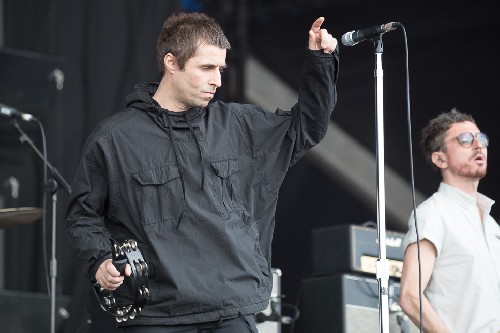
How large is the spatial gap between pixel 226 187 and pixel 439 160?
1.79 meters

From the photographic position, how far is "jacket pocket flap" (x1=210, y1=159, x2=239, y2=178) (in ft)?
10.7

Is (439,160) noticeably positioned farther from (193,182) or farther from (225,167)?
(193,182)

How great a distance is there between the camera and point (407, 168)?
6816 millimetres

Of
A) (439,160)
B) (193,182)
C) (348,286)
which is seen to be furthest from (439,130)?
(193,182)

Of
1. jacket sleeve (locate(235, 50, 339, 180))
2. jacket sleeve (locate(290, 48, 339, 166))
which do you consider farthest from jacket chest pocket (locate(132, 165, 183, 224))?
jacket sleeve (locate(290, 48, 339, 166))

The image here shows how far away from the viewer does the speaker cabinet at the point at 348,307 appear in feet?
16.2

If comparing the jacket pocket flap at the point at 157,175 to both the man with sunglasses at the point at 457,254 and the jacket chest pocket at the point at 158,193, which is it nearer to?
the jacket chest pocket at the point at 158,193

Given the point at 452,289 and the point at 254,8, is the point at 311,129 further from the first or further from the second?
the point at 254,8

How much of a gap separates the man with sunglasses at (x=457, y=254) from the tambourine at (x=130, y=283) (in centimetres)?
155

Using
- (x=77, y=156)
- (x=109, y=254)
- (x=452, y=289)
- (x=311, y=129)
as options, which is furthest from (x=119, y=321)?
(x=77, y=156)

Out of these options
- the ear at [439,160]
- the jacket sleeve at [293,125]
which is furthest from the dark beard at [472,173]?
the jacket sleeve at [293,125]

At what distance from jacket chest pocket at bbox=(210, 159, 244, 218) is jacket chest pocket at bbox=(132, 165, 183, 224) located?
0.40ft

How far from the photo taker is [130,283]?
3035 mm

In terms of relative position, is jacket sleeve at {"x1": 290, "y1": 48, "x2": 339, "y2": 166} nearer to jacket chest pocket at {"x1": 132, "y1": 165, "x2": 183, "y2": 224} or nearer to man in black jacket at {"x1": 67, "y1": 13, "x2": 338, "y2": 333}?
man in black jacket at {"x1": 67, "y1": 13, "x2": 338, "y2": 333}
